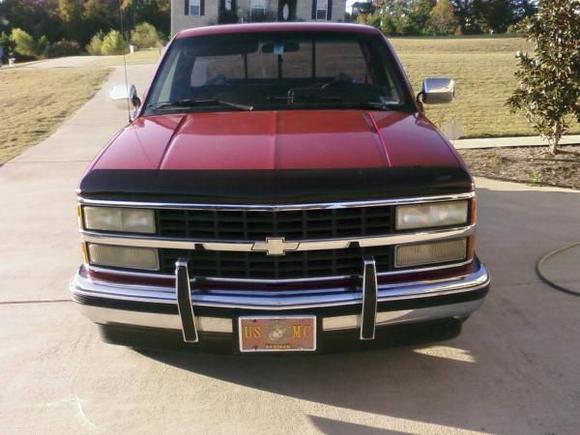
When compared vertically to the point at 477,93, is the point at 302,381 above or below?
below

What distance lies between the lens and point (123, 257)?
2947mm

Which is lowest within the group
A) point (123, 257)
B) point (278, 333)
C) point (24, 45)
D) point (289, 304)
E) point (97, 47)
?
point (24, 45)

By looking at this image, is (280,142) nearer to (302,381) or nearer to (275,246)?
(275,246)

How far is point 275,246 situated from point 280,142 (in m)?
0.60

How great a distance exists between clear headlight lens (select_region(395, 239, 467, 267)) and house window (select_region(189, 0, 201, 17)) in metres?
29.5

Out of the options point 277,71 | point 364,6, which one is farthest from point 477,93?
point 364,6

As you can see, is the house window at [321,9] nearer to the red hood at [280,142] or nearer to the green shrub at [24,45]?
the red hood at [280,142]

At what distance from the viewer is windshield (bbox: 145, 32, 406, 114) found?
3.96 metres

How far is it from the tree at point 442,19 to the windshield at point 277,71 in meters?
63.8

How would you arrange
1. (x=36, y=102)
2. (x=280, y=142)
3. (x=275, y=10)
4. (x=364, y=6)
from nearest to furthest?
(x=280, y=142) → (x=36, y=102) → (x=275, y=10) → (x=364, y=6)

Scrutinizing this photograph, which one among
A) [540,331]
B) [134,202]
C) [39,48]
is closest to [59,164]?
[134,202]

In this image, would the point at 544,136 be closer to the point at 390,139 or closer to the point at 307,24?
the point at 307,24

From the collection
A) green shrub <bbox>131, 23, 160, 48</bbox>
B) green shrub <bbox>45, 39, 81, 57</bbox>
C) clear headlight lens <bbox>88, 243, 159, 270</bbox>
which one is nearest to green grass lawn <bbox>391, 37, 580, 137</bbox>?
clear headlight lens <bbox>88, 243, 159, 270</bbox>

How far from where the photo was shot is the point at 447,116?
12812 mm
